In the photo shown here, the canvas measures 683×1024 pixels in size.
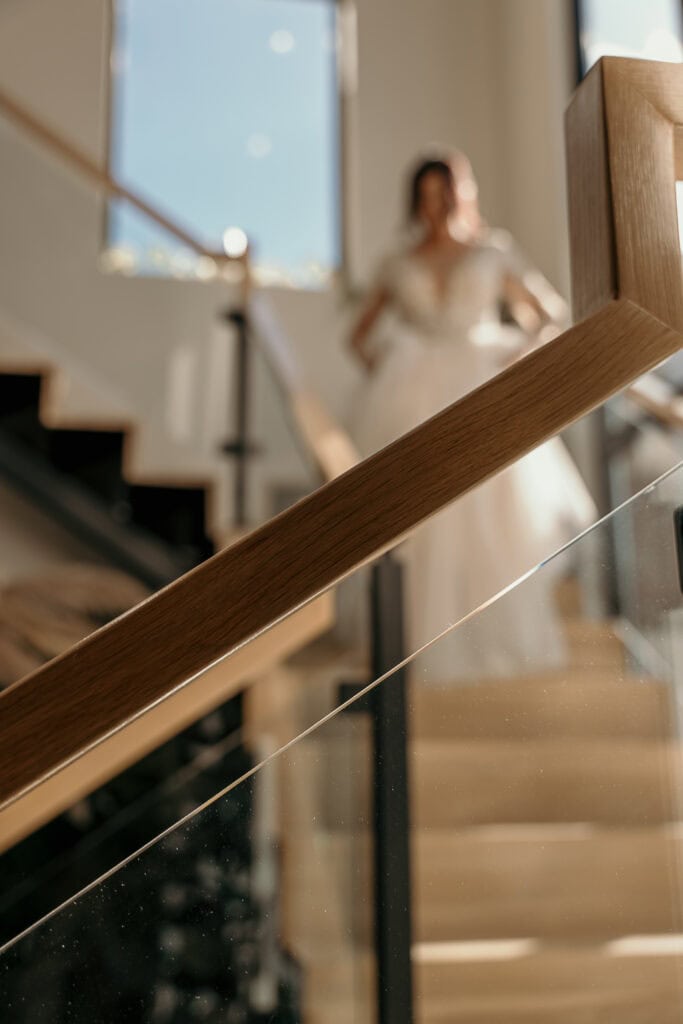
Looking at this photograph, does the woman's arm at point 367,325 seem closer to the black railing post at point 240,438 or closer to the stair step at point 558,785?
the black railing post at point 240,438

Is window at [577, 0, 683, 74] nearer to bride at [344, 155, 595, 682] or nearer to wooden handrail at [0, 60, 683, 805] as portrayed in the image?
bride at [344, 155, 595, 682]

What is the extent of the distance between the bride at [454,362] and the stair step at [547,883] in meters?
1.92

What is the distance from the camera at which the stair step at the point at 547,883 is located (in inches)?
30.9

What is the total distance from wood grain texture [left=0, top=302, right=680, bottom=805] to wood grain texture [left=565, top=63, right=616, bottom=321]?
1.3 inches

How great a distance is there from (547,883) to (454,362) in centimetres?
338

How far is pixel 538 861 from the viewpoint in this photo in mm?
810

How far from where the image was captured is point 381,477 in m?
0.75

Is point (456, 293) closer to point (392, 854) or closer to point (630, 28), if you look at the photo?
point (630, 28)

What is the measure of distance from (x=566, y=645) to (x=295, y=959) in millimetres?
310

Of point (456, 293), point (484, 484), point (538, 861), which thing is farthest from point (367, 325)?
point (538, 861)

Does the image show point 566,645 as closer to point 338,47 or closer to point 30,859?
point 30,859

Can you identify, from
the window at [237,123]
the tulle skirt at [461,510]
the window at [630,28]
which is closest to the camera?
the tulle skirt at [461,510]

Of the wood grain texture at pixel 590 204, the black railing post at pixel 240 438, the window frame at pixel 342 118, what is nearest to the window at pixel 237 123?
the window frame at pixel 342 118

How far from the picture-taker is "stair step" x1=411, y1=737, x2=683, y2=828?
796 millimetres
